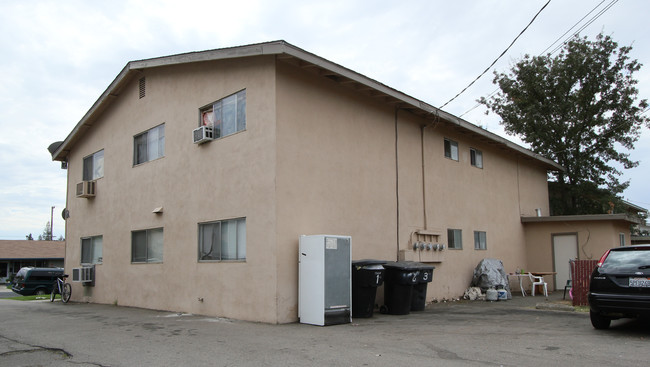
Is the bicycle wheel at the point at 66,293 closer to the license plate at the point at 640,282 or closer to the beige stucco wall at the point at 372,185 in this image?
the beige stucco wall at the point at 372,185

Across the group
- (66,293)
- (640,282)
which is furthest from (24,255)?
(640,282)

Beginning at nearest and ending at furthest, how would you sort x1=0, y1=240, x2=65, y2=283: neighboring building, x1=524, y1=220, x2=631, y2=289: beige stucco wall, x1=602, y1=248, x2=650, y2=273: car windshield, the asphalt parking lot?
the asphalt parking lot
x1=602, y1=248, x2=650, y2=273: car windshield
x1=524, y1=220, x2=631, y2=289: beige stucco wall
x1=0, y1=240, x2=65, y2=283: neighboring building

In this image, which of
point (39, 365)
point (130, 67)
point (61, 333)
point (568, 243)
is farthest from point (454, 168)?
point (39, 365)

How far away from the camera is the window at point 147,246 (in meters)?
14.5

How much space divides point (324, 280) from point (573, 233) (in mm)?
13227

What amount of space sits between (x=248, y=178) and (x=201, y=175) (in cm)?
204

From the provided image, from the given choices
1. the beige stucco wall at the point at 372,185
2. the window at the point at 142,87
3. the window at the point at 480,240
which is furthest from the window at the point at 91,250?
the window at the point at 480,240

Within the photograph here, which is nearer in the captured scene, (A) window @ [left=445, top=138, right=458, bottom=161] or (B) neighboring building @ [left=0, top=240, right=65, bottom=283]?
(A) window @ [left=445, top=138, right=458, bottom=161]

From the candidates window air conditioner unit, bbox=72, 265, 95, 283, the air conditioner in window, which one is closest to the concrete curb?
window air conditioner unit, bbox=72, 265, 95, 283

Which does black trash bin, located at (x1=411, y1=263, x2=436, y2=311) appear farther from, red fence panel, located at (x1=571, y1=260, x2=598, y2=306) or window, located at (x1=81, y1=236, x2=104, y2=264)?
window, located at (x1=81, y1=236, x2=104, y2=264)

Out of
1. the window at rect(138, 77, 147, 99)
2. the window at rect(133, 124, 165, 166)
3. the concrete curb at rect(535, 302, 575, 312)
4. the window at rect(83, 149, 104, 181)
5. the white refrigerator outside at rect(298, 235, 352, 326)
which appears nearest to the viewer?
A: the white refrigerator outside at rect(298, 235, 352, 326)

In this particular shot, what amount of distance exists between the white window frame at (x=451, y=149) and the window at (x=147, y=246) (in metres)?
9.12

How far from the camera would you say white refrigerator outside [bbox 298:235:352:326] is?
10312 mm

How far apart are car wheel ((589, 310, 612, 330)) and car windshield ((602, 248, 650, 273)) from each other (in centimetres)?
83
